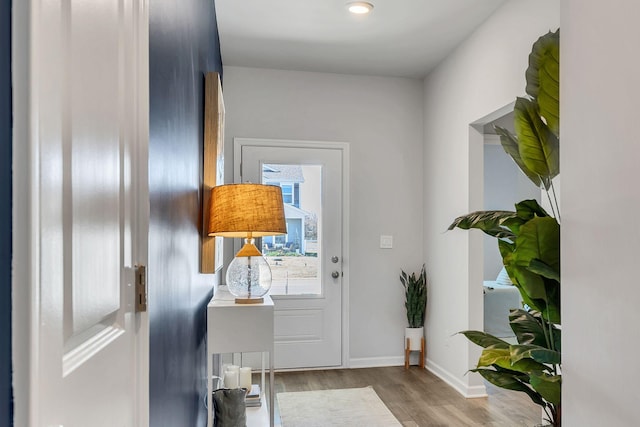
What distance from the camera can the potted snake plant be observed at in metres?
4.23

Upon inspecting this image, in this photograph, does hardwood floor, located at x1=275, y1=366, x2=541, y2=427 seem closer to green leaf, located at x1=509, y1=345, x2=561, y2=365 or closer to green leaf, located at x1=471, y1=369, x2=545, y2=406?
green leaf, located at x1=471, y1=369, x2=545, y2=406

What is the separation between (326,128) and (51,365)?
13.1 feet

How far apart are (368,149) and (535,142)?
273 centimetres

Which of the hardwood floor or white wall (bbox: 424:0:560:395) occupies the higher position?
white wall (bbox: 424:0:560:395)

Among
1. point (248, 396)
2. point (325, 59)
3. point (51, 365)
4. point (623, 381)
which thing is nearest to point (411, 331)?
point (248, 396)

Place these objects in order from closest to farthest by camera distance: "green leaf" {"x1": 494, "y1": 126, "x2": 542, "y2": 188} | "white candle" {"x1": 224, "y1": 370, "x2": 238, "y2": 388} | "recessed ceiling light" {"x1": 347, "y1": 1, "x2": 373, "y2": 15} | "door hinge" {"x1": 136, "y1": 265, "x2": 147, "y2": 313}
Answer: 1. "door hinge" {"x1": 136, "y1": 265, "x2": 147, "y2": 313}
2. "green leaf" {"x1": 494, "y1": 126, "x2": 542, "y2": 188}
3. "white candle" {"x1": 224, "y1": 370, "x2": 238, "y2": 388}
4. "recessed ceiling light" {"x1": 347, "y1": 1, "x2": 373, "y2": 15}

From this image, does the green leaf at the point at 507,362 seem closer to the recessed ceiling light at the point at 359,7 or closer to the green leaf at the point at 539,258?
the green leaf at the point at 539,258

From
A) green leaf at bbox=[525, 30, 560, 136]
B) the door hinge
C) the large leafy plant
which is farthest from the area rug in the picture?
the door hinge

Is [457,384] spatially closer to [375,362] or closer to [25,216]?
[375,362]

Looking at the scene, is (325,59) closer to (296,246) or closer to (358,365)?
(296,246)

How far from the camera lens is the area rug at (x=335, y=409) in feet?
9.86

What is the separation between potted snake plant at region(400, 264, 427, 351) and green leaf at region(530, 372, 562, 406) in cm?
273

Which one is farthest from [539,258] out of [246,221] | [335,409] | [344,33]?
[344,33]

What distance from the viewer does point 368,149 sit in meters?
4.38
